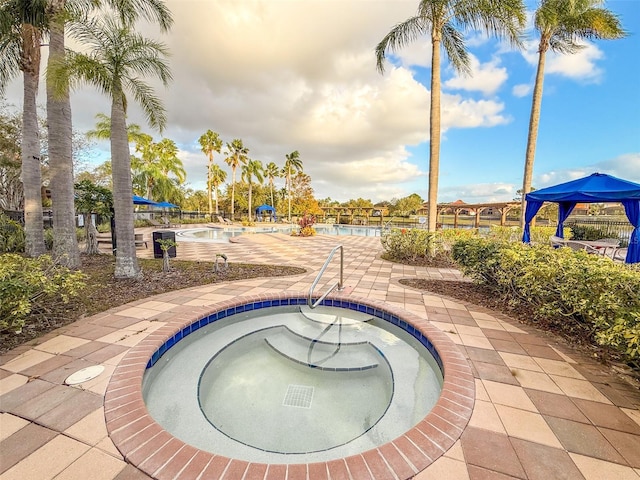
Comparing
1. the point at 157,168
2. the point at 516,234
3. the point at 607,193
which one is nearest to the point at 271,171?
the point at 157,168

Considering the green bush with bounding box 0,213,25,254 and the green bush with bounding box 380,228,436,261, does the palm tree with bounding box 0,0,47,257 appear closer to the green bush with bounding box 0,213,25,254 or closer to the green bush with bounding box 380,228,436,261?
the green bush with bounding box 0,213,25,254

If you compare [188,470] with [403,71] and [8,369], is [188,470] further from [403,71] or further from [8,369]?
[403,71]

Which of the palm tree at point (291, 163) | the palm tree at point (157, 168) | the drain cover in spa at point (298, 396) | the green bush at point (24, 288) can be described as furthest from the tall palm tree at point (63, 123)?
the palm tree at point (291, 163)

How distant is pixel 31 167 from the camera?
228 inches

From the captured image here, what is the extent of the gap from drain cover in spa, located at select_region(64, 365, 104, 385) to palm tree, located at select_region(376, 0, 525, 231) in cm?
759

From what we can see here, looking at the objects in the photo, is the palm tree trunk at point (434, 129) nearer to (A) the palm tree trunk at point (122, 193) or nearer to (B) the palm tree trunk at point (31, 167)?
(A) the palm tree trunk at point (122, 193)

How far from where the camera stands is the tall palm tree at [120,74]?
14.0 ft

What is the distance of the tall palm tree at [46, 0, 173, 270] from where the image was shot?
484 centimetres

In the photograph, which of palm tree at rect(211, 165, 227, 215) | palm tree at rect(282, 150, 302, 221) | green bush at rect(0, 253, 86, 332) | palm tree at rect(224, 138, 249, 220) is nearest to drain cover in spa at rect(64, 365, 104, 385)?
green bush at rect(0, 253, 86, 332)

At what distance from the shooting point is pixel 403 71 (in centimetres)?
1002

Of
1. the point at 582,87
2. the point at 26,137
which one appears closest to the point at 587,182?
the point at 582,87

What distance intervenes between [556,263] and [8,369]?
5605 millimetres

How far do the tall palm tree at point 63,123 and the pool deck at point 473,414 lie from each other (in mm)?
2917

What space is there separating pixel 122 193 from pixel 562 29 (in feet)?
46.3
